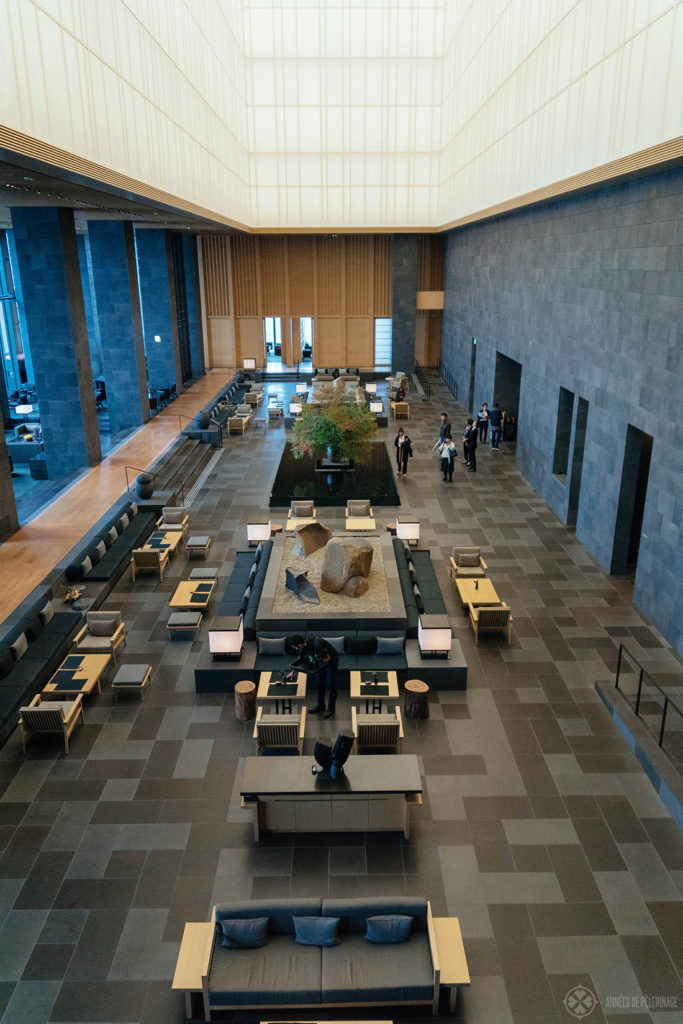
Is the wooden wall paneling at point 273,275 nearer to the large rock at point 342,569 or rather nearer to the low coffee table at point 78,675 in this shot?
the large rock at point 342,569

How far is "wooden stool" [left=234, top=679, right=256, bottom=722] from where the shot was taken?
984cm

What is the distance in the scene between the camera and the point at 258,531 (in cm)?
1541

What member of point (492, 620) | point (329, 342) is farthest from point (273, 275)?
point (492, 620)

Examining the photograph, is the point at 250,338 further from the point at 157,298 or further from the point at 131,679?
the point at 131,679

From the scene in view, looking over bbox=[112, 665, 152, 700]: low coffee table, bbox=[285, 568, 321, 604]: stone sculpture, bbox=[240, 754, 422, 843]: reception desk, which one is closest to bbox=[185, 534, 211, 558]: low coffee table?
bbox=[285, 568, 321, 604]: stone sculpture

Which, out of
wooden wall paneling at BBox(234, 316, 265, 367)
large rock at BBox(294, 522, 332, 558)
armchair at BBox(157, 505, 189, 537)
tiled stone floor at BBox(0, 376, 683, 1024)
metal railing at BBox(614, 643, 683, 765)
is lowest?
tiled stone floor at BBox(0, 376, 683, 1024)

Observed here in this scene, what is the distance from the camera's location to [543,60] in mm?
16484

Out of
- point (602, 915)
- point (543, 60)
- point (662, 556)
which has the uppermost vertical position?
point (543, 60)

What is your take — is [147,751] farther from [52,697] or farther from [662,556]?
[662,556]

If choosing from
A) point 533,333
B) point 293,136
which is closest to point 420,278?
point 293,136

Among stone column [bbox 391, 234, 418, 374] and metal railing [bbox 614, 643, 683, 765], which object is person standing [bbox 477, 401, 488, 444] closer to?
stone column [bbox 391, 234, 418, 374]

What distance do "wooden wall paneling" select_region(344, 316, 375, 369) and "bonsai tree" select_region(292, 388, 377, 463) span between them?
18425 mm

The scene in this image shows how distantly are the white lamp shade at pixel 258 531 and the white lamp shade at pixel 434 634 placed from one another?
5406mm

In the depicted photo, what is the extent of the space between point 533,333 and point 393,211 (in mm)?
17145
